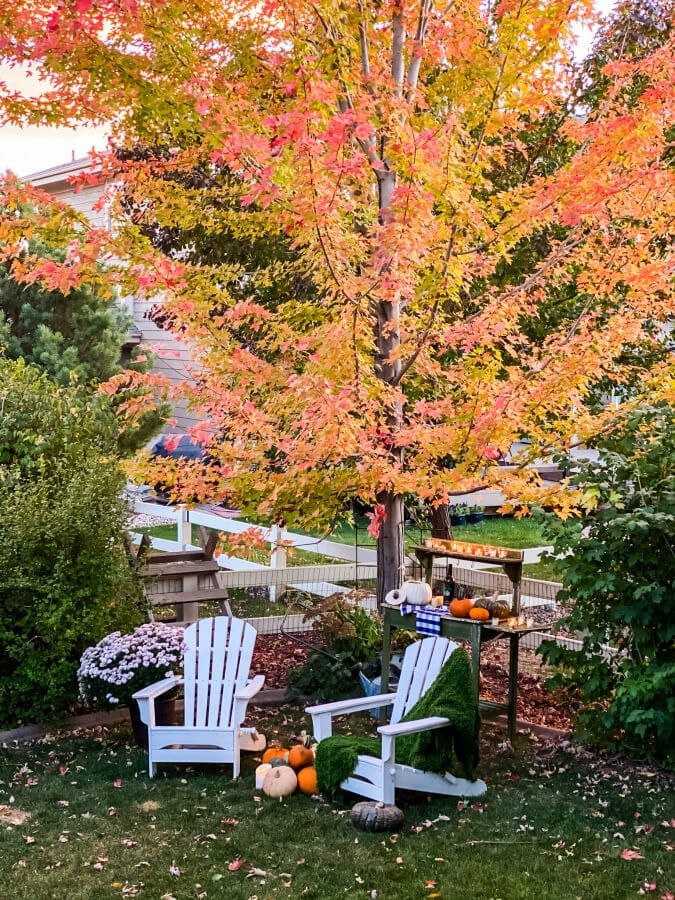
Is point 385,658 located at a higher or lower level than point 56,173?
lower

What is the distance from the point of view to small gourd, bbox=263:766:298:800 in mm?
5242

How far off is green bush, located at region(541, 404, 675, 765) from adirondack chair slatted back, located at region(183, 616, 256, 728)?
203 centimetres

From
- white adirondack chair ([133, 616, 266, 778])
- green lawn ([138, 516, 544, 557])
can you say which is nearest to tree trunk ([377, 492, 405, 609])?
white adirondack chair ([133, 616, 266, 778])

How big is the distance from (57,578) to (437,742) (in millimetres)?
3049

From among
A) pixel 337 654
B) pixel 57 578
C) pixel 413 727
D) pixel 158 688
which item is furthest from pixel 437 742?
pixel 57 578

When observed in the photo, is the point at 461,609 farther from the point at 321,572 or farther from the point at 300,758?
the point at 321,572

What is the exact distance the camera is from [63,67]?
582 cm

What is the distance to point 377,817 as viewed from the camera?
4.72 metres

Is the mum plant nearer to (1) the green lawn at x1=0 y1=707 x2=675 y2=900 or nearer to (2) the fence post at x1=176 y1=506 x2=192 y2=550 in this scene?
(1) the green lawn at x1=0 y1=707 x2=675 y2=900

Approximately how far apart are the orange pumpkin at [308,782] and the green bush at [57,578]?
2077 mm

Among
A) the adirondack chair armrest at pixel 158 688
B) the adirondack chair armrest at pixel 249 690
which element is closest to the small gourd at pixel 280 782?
the adirondack chair armrest at pixel 249 690

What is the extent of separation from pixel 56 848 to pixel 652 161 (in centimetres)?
624

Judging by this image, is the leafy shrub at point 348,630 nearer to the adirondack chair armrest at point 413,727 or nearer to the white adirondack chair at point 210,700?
the white adirondack chair at point 210,700

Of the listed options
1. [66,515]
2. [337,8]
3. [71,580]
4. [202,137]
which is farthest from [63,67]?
[71,580]
